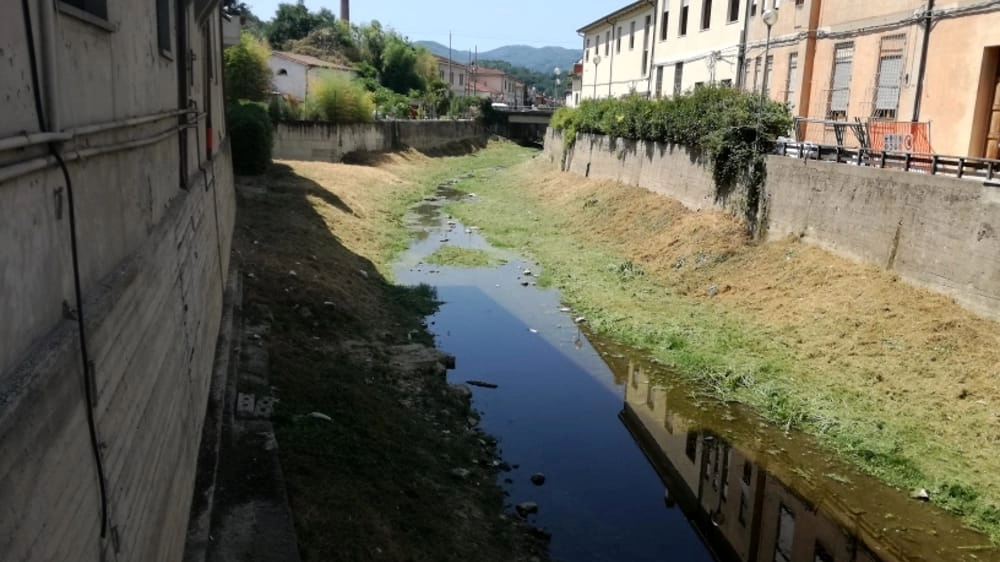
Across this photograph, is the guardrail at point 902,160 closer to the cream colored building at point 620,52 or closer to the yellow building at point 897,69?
the yellow building at point 897,69

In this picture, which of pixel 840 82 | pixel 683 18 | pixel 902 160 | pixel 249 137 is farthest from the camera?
pixel 683 18

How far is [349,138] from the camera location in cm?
3284

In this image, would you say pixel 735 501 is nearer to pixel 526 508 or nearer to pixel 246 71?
pixel 526 508

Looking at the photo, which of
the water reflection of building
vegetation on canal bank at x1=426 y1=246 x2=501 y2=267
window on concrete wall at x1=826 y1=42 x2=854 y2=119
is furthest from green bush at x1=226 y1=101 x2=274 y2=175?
the water reflection of building

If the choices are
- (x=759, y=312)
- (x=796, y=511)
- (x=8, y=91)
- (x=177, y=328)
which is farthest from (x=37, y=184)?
(x=759, y=312)

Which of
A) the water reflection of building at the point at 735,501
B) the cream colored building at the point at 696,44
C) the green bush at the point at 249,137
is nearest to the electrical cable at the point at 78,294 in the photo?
the water reflection of building at the point at 735,501

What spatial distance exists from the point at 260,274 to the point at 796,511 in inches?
338

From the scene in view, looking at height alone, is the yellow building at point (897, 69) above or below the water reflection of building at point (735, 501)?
above

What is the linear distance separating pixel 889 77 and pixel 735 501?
1107cm

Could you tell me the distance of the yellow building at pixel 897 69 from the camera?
12773 millimetres

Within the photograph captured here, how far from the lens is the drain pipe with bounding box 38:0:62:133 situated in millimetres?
2502

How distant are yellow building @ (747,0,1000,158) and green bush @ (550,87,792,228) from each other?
1719mm

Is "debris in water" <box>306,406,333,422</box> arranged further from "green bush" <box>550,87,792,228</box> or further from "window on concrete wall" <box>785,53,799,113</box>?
"window on concrete wall" <box>785,53,799,113</box>

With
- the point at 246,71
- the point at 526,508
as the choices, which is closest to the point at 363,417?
the point at 526,508
